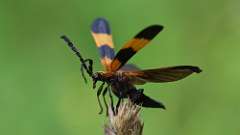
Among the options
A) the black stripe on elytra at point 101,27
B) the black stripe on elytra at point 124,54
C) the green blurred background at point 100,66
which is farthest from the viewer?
the green blurred background at point 100,66

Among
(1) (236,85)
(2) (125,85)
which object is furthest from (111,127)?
(1) (236,85)

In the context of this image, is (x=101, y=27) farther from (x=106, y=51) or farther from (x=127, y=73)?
(x=127, y=73)

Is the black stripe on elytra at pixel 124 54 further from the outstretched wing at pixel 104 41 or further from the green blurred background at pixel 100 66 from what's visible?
the green blurred background at pixel 100 66

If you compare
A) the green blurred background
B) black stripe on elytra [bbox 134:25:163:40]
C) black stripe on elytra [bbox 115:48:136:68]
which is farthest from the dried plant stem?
the green blurred background

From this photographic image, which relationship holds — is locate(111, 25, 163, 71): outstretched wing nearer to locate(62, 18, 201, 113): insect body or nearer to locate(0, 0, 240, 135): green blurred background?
locate(62, 18, 201, 113): insect body

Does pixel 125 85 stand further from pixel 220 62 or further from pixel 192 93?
pixel 220 62

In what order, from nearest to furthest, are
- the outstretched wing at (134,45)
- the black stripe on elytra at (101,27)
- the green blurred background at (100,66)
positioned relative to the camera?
the outstretched wing at (134,45) → the black stripe on elytra at (101,27) → the green blurred background at (100,66)

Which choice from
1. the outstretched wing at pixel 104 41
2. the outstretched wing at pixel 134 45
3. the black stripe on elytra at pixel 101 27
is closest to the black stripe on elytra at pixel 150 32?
the outstretched wing at pixel 134 45
